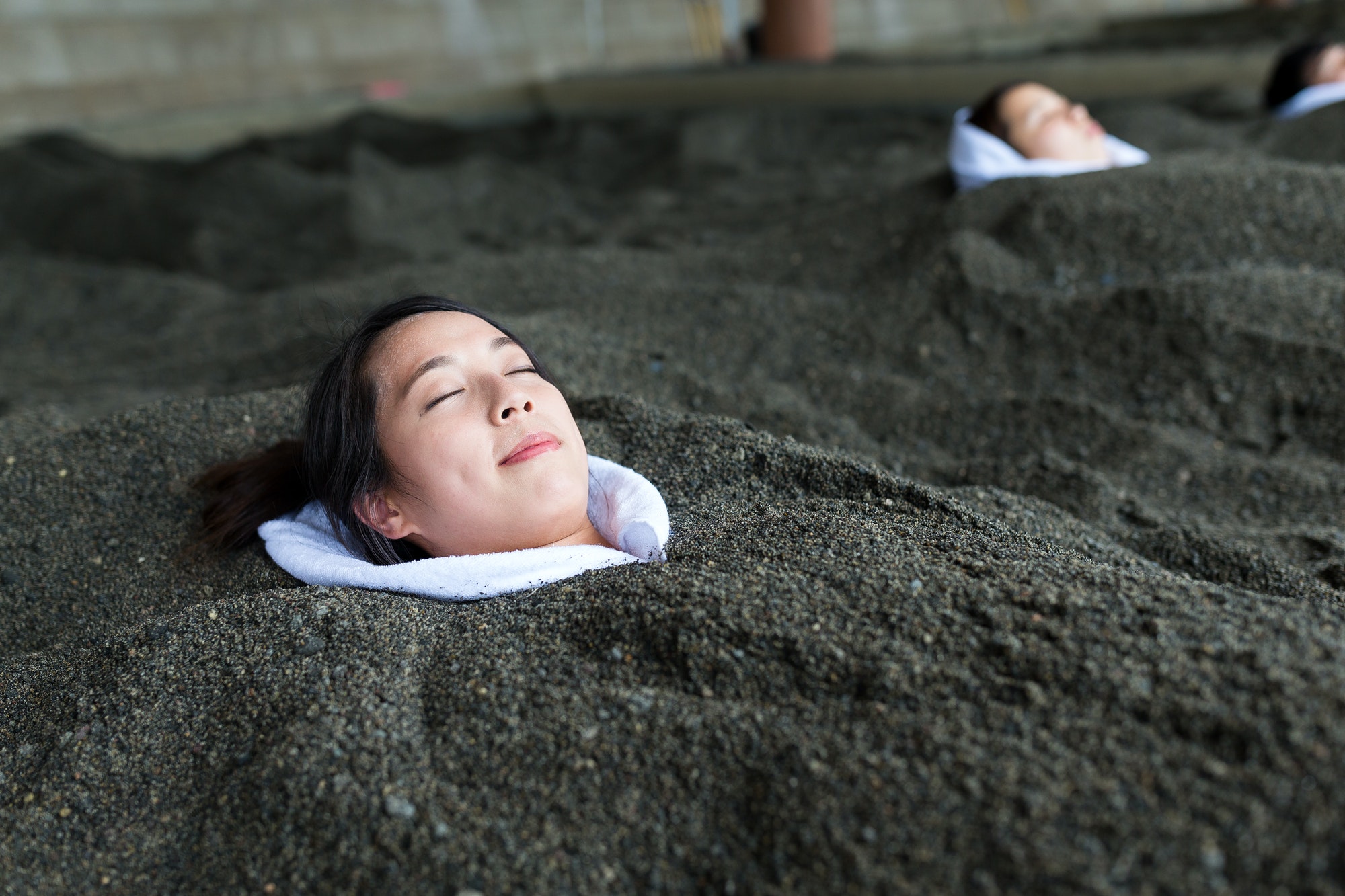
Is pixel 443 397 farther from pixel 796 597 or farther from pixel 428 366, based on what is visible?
pixel 796 597

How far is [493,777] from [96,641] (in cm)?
72

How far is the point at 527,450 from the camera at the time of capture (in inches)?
59.6

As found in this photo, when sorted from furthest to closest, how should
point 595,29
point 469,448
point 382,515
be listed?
1. point 595,29
2. point 382,515
3. point 469,448

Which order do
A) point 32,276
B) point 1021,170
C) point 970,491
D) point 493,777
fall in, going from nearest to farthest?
point 493,777 → point 970,491 → point 1021,170 → point 32,276

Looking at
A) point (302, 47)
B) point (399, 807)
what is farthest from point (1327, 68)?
point (302, 47)

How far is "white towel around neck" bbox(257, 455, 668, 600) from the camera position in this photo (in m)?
1.50

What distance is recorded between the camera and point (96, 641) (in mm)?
1504

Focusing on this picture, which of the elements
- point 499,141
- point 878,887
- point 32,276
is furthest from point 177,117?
point 878,887

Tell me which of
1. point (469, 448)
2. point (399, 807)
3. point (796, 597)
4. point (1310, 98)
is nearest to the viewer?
point (399, 807)

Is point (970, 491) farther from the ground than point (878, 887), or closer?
closer

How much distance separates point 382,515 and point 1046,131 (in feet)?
8.97

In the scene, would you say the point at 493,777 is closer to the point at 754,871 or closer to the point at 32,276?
the point at 754,871

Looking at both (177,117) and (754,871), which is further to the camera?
(177,117)

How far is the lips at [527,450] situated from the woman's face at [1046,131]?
253cm
